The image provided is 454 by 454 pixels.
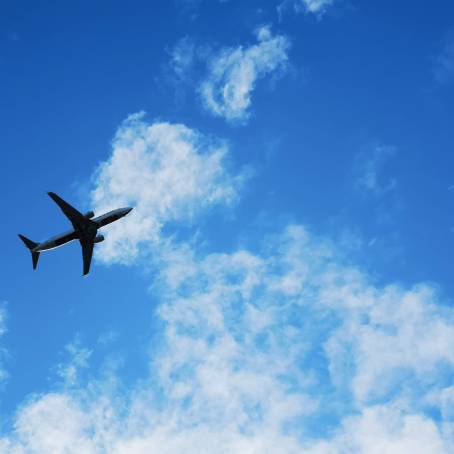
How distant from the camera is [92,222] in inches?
3337

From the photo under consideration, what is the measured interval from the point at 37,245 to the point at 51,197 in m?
13.8

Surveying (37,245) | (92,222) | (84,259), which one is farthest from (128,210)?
(37,245)

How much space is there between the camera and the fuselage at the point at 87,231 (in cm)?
8525

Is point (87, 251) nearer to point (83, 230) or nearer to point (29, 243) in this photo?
point (83, 230)

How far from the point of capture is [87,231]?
281ft

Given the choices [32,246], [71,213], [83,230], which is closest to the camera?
[71,213]

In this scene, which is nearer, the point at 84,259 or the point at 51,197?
the point at 51,197

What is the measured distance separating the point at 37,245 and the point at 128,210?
63.4 ft

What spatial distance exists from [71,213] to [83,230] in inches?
160

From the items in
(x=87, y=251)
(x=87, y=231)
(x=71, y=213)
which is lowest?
(x=87, y=251)

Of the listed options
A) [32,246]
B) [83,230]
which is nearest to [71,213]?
[83,230]

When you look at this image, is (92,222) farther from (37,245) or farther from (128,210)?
(37,245)

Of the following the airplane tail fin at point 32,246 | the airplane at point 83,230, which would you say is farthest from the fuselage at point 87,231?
the airplane tail fin at point 32,246

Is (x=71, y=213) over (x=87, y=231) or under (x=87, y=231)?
over
